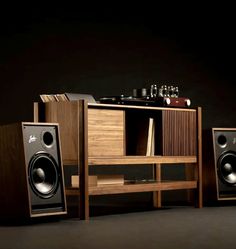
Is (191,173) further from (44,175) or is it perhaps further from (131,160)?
(44,175)

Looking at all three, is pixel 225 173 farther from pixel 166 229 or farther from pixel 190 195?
pixel 166 229

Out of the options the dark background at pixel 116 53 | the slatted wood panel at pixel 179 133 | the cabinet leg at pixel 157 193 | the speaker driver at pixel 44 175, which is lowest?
the cabinet leg at pixel 157 193

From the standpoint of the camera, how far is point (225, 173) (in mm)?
4648

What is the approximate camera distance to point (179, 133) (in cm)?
447

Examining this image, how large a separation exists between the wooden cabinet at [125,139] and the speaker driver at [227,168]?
18 centimetres

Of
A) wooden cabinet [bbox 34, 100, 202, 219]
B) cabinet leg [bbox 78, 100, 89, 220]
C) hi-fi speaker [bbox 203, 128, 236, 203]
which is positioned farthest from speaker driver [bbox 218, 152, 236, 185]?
cabinet leg [bbox 78, 100, 89, 220]

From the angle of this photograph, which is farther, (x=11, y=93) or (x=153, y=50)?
(x=153, y=50)

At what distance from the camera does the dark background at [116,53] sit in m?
4.85

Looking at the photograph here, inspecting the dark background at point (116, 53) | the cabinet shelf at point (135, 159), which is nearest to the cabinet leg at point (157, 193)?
the cabinet shelf at point (135, 159)

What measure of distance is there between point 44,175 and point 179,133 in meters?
1.20

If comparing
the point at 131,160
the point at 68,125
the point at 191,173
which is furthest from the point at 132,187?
the point at 191,173

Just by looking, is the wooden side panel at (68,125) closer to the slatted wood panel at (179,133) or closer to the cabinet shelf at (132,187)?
the cabinet shelf at (132,187)

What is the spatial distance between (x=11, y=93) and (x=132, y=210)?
1294mm

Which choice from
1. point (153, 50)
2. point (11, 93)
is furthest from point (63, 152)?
point (153, 50)
